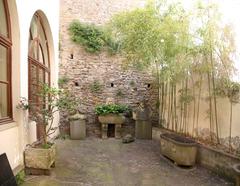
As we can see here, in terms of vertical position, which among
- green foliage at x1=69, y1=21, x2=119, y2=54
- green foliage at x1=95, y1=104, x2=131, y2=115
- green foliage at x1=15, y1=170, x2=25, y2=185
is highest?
green foliage at x1=69, y1=21, x2=119, y2=54

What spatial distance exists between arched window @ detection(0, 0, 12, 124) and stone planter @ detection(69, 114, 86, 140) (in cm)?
373

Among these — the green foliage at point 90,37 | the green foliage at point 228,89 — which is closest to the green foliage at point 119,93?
the green foliage at point 90,37

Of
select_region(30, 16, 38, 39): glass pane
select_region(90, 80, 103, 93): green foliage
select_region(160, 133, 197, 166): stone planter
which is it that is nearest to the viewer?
select_region(160, 133, 197, 166): stone planter

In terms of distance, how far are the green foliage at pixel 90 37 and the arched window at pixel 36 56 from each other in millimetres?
1735

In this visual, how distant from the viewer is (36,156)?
12.2 feet

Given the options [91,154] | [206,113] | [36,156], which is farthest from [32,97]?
[206,113]

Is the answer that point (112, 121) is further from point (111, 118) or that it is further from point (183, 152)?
point (183, 152)

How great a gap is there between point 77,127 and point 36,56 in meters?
2.79

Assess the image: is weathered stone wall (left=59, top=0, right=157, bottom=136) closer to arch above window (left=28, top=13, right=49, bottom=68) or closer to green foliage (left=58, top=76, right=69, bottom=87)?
green foliage (left=58, top=76, right=69, bottom=87)

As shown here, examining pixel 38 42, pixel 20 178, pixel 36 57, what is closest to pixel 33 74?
pixel 36 57

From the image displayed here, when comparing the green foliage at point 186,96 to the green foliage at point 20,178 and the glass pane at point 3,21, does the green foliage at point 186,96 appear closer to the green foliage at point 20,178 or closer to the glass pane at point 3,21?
the green foliage at point 20,178

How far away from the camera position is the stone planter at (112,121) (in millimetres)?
7418

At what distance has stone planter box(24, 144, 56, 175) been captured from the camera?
3.71 m

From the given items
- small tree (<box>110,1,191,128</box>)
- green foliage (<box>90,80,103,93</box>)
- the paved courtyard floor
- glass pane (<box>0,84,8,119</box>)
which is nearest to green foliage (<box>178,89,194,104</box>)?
small tree (<box>110,1,191,128</box>)
